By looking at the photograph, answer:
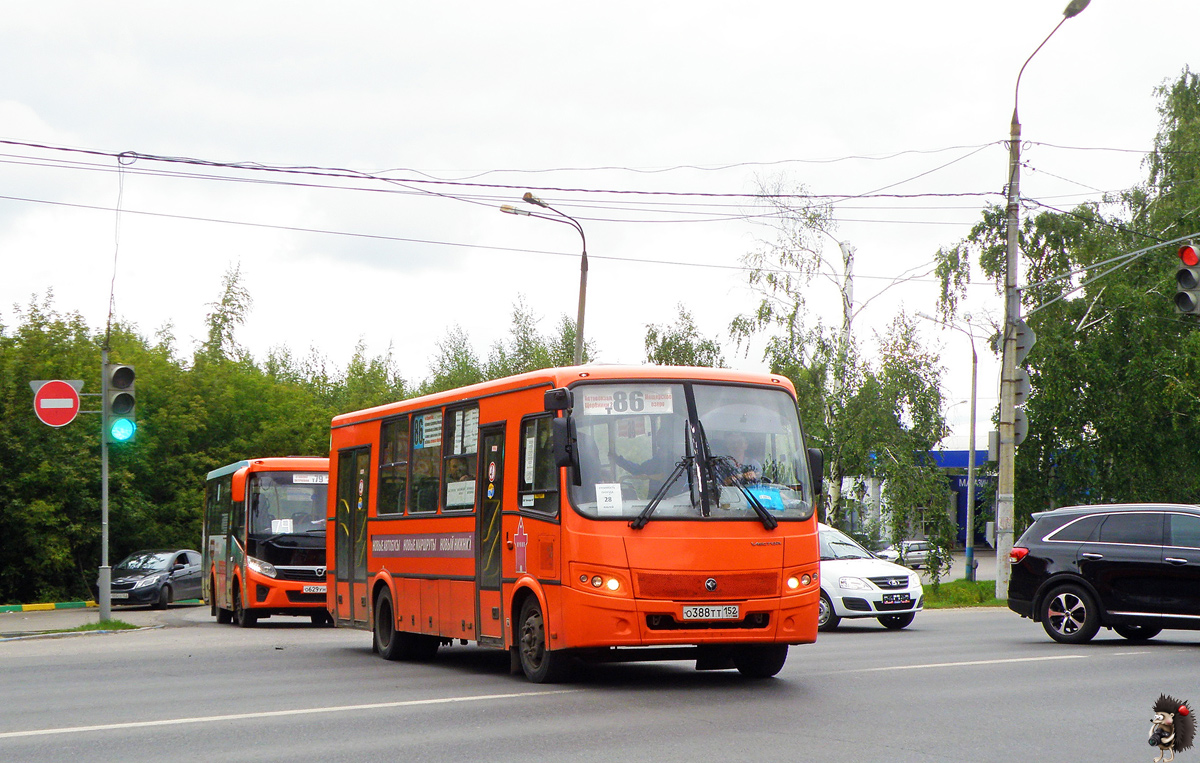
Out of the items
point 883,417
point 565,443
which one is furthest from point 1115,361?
point 565,443

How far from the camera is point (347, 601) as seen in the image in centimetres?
1769

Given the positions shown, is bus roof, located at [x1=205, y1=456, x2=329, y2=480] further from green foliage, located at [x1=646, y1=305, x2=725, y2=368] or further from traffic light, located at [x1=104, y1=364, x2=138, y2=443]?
green foliage, located at [x1=646, y1=305, x2=725, y2=368]

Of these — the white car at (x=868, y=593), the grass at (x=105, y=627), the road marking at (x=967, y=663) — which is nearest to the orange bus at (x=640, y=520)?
the road marking at (x=967, y=663)

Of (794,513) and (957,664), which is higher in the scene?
(794,513)

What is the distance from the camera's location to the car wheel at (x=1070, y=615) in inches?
674

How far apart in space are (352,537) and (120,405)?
22.5ft

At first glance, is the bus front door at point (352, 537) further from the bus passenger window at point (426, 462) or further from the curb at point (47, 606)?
the curb at point (47, 606)

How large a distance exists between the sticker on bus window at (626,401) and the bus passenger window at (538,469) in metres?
0.43

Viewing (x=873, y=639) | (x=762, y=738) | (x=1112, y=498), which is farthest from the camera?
(x=1112, y=498)

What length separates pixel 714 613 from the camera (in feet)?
38.5

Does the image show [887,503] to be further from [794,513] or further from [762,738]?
[762,738]

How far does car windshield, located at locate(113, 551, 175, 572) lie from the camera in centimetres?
3347

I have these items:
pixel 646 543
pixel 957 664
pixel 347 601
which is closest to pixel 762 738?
pixel 646 543

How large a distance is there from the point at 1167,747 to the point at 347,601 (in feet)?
42.7
